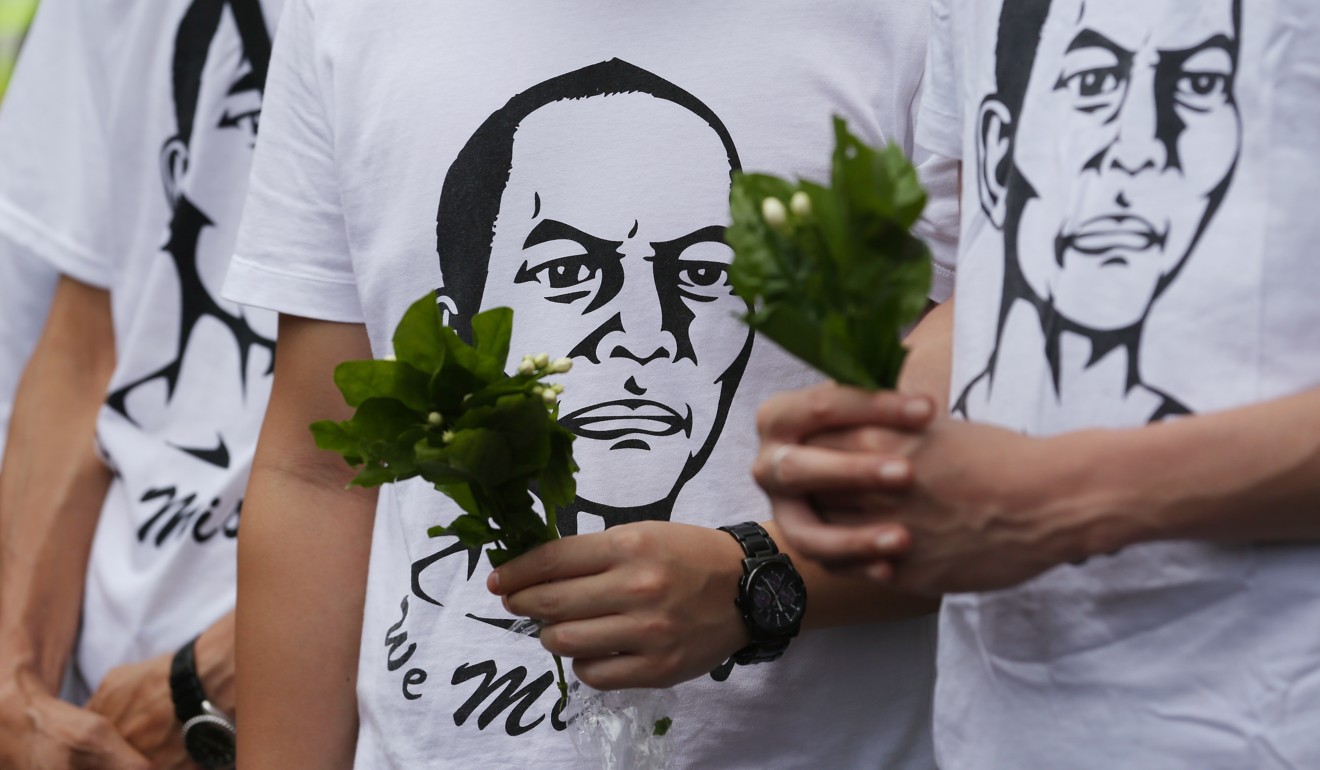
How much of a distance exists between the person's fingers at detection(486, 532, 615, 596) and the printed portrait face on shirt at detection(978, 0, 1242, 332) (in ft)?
1.57

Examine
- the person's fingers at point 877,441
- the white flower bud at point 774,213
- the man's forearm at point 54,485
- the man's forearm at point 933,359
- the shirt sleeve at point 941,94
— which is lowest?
the man's forearm at point 54,485

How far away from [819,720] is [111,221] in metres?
1.63

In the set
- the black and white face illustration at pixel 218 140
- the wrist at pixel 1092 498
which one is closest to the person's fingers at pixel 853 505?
the wrist at pixel 1092 498

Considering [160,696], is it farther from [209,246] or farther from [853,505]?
[853,505]

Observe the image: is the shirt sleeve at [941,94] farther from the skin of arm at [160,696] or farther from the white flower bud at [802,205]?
the skin of arm at [160,696]

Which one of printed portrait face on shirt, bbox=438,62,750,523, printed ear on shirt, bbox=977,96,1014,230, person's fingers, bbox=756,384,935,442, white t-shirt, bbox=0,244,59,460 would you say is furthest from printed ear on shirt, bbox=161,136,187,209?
person's fingers, bbox=756,384,935,442

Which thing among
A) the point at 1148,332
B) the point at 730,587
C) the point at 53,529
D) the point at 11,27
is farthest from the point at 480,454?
the point at 11,27

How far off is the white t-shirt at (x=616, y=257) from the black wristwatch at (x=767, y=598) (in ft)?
0.48

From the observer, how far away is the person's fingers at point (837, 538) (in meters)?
1.03

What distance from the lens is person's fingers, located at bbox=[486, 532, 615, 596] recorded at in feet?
4.44

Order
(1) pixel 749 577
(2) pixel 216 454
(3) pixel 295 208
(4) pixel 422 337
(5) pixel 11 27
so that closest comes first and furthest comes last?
(4) pixel 422 337
(1) pixel 749 577
(3) pixel 295 208
(2) pixel 216 454
(5) pixel 11 27

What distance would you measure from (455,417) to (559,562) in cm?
18

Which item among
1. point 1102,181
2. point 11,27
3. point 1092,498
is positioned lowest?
point 1092,498

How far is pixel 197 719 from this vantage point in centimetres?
227
